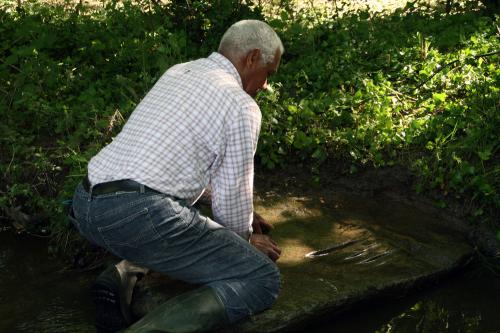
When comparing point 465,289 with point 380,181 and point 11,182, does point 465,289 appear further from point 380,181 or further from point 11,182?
point 11,182

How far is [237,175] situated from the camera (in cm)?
346

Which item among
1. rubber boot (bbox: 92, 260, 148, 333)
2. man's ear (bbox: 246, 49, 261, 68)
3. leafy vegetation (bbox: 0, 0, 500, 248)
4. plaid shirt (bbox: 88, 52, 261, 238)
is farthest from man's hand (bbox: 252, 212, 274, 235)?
leafy vegetation (bbox: 0, 0, 500, 248)

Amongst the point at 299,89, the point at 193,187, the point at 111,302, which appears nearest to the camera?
the point at 193,187

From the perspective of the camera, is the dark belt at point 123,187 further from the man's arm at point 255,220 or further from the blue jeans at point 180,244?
the man's arm at point 255,220

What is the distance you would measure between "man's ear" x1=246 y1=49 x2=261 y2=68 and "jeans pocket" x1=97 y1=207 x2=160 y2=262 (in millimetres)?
881

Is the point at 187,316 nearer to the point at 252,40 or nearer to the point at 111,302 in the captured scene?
the point at 111,302

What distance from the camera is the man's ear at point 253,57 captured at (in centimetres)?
356

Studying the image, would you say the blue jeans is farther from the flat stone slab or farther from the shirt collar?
the shirt collar

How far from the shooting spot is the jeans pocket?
11.2ft

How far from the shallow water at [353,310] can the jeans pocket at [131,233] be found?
82 cm

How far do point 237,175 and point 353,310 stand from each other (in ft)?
4.11

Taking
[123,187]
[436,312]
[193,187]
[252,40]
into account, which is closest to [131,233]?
[123,187]

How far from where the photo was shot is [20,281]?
15.2 feet

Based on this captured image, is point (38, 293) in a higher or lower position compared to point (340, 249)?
lower
